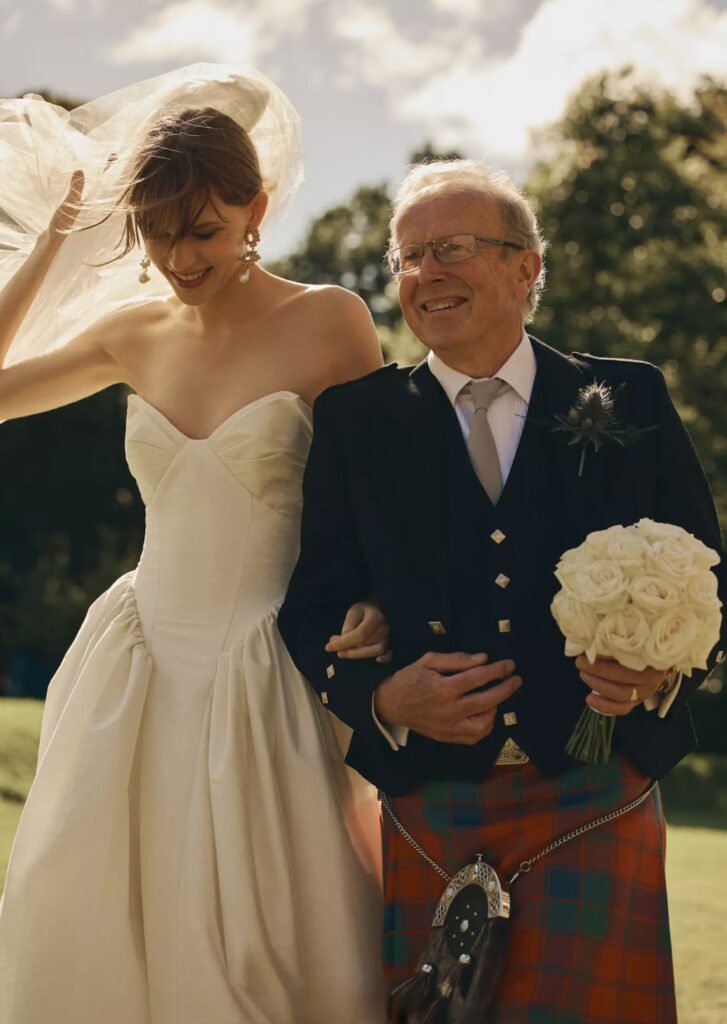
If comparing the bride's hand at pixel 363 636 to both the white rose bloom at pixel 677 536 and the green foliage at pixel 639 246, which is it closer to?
the white rose bloom at pixel 677 536

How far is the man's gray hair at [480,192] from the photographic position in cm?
396

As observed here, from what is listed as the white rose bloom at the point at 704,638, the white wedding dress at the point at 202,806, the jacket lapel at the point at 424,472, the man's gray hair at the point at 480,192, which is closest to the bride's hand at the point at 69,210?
the white wedding dress at the point at 202,806

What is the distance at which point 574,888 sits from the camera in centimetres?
363

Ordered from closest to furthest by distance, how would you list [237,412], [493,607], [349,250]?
[493,607]
[237,412]
[349,250]

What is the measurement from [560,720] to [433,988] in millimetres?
760

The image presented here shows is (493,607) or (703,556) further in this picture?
(493,607)

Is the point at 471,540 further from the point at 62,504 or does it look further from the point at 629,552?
the point at 62,504

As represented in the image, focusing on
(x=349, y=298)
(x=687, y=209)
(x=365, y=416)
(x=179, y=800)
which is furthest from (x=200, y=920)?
(x=687, y=209)

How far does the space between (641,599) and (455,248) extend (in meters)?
1.18

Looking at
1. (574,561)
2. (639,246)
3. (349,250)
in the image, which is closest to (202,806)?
(574,561)

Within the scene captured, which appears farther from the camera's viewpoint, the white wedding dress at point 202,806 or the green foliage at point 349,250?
the green foliage at point 349,250

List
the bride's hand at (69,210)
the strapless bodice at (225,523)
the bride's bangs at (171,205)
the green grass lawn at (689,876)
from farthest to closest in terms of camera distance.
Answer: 1. the green grass lawn at (689,876)
2. the bride's hand at (69,210)
3. the strapless bodice at (225,523)
4. the bride's bangs at (171,205)

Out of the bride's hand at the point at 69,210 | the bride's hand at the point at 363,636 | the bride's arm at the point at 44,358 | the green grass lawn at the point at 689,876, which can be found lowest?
the green grass lawn at the point at 689,876

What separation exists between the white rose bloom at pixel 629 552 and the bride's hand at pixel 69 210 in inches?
91.0
